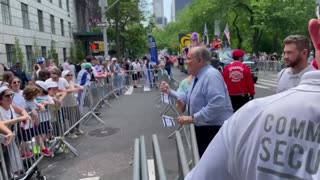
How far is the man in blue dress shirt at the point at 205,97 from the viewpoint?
151 inches

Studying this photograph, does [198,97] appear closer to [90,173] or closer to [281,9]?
[90,173]

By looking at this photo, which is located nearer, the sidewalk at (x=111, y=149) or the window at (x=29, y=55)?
the sidewalk at (x=111, y=149)

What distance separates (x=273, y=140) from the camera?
3.45 ft

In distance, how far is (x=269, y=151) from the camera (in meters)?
1.06

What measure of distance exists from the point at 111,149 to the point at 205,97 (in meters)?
3.92

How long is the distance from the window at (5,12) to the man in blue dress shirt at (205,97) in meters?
21.0

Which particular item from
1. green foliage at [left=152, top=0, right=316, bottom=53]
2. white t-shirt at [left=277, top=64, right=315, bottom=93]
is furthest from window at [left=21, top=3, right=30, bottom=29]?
white t-shirt at [left=277, top=64, right=315, bottom=93]

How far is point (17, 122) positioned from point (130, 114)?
641 centimetres

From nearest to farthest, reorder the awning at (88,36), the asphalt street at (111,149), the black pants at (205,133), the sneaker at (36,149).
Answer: the black pants at (205,133) < the asphalt street at (111,149) < the sneaker at (36,149) < the awning at (88,36)

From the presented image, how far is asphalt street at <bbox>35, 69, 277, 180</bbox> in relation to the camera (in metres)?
5.91

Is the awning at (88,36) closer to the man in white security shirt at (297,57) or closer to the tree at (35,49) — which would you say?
the tree at (35,49)

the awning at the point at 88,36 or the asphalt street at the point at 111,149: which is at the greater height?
the awning at the point at 88,36

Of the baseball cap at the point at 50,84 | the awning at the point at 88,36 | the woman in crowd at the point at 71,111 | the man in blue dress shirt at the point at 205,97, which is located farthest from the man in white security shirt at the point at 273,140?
the awning at the point at 88,36

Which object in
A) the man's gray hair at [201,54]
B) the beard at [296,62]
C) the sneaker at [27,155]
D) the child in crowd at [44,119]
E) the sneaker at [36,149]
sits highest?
the man's gray hair at [201,54]
